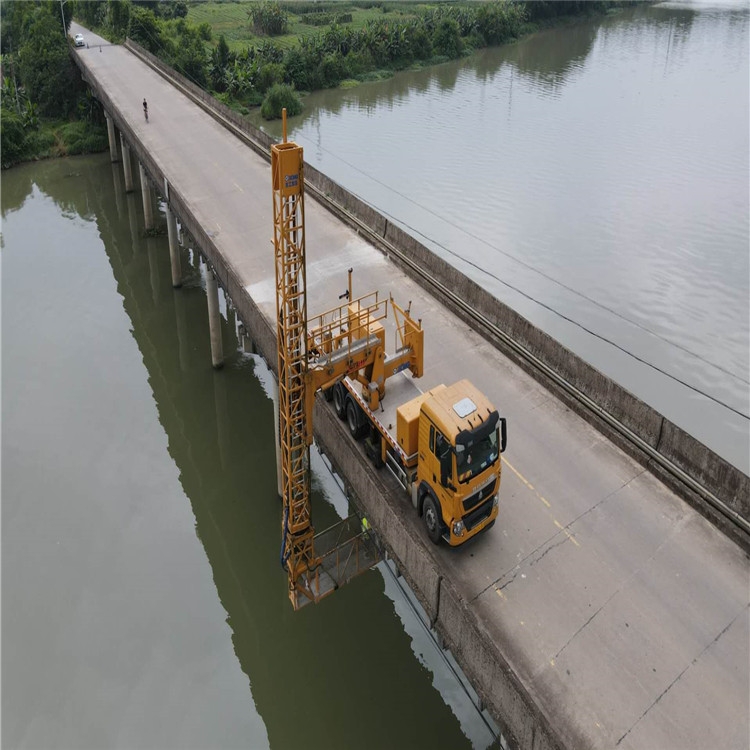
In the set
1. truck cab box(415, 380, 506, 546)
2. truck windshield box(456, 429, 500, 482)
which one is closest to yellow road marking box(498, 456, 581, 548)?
truck cab box(415, 380, 506, 546)

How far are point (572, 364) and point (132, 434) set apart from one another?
16262mm

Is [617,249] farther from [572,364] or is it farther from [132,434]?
[132,434]

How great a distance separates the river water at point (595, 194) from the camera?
88.3ft

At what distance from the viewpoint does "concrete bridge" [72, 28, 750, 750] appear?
10.8 m

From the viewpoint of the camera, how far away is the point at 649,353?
26.7 m

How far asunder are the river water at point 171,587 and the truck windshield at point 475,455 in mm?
3931

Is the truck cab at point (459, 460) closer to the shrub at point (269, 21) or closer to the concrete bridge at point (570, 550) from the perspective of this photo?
the concrete bridge at point (570, 550)

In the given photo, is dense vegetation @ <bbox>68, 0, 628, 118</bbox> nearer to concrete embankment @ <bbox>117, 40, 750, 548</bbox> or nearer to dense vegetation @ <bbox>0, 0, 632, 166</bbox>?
dense vegetation @ <bbox>0, 0, 632, 166</bbox>

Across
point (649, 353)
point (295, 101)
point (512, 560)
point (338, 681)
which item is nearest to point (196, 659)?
point (338, 681)

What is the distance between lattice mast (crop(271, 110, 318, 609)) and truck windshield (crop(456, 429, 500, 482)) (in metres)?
3.80

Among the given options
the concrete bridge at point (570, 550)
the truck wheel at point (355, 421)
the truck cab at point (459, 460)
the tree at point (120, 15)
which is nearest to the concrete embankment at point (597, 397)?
the concrete bridge at point (570, 550)

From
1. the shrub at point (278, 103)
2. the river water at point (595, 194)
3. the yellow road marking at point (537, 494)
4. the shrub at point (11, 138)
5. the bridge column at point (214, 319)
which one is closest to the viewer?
the yellow road marking at point (537, 494)

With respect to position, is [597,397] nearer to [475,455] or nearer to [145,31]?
[475,455]

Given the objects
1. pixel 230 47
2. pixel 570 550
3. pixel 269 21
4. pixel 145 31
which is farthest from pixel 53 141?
pixel 570 550
